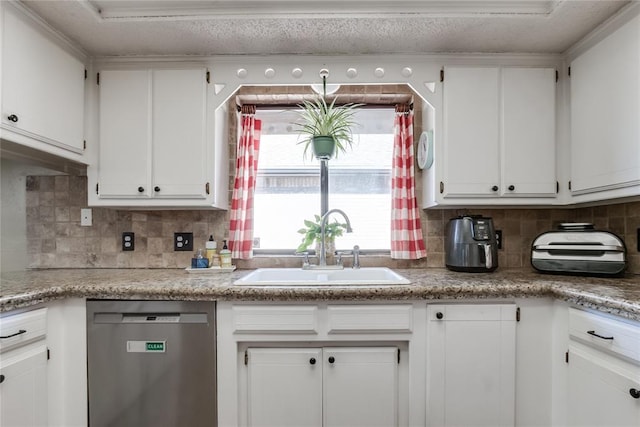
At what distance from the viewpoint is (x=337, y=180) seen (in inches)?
87.3

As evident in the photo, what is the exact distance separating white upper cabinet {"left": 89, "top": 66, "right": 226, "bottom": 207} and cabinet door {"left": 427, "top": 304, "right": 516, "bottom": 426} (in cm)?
151

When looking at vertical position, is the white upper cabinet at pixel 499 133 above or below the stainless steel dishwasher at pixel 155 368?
above

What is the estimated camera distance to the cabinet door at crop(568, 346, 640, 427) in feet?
3.61

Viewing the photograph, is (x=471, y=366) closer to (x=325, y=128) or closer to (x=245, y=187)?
(x=325, y=128)

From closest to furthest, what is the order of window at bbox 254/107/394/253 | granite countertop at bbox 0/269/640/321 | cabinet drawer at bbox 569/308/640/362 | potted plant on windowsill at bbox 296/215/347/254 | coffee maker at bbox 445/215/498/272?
cabinet drawer at bbox 569/308/640/362 < granite countertop at bbox 0/269/640/321 < coffee maker at bbox 445/215/498/272 < potted plant on windowsill at bbox 296/215/347/254 < window at bbox 254/107/394/253

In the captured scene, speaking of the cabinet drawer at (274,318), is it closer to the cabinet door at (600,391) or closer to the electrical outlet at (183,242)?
the electrical outlet at (183,242)

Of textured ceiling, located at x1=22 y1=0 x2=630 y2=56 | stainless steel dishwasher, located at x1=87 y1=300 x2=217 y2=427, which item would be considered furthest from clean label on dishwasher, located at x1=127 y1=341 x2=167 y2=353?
textured ceiling, located at x1=22 y1=0 x2=630 y2=56

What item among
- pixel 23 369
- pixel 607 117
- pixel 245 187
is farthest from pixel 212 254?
pixel 607 117

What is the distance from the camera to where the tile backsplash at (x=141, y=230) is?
2045mm

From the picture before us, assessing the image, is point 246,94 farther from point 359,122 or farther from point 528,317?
point 528,317

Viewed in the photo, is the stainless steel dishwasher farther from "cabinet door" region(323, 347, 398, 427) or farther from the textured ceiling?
the textured ceiling

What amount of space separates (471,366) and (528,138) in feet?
4.19

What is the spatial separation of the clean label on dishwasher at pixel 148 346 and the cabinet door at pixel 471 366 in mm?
1199

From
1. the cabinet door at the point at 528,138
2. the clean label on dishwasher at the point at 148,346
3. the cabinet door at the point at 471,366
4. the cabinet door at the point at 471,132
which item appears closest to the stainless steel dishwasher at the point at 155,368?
the clean label on dishwasher at the point at 148,346
